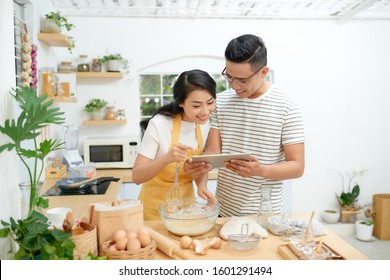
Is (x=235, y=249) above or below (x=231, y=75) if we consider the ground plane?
below

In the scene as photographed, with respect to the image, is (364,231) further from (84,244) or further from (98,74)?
(84,244)

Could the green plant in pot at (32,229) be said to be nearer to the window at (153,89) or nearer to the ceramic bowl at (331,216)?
the window at (153,89)

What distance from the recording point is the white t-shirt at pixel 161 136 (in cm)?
Result: 157

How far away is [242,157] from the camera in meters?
1.33

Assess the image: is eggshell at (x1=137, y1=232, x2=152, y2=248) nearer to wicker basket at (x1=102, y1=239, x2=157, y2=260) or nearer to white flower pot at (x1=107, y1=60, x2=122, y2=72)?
wicker basket at (x1=102, y1=239, x2=157, y2=260)

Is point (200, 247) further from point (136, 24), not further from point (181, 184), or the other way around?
point (136, 24)

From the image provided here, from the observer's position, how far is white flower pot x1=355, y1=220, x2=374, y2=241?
3819 mm

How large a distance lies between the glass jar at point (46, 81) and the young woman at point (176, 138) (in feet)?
4.57

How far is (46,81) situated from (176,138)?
151 cm

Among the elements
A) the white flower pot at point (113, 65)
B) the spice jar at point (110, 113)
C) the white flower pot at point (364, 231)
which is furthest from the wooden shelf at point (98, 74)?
the white flower pot at point (364, 231)

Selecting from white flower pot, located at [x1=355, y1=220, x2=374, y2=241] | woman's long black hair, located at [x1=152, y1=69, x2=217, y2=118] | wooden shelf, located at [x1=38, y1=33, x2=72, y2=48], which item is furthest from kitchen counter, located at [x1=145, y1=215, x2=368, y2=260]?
white flower pot, located at [x1=355, y1=220, x2=374, y2=241]
